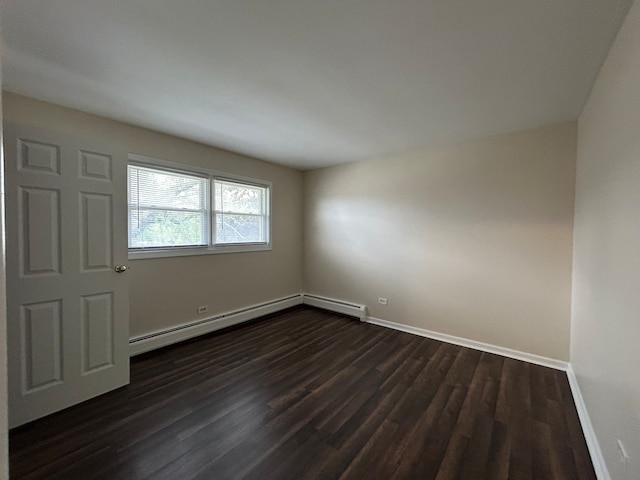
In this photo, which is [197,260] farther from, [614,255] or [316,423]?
[614,255]

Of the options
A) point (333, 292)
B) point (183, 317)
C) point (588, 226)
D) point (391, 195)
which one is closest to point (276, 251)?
point (333, 292)

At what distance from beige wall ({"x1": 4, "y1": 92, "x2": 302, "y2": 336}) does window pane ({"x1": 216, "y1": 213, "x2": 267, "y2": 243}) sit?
0.70 feet

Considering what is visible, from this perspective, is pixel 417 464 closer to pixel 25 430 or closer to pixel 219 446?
pixel 219 446

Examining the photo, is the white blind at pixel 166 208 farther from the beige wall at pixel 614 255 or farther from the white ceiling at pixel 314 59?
the beige wall at pixel 614 255

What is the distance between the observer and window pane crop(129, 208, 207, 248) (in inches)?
121

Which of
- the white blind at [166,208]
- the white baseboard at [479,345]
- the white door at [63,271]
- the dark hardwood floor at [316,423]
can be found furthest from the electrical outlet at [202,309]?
the white baseboard at [479,345]

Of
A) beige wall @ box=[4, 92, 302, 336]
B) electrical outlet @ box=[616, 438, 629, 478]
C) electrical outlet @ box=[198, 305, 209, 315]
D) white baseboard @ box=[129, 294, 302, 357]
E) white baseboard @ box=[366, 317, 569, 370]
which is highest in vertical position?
beige wall @ box=[4, 92, 302, 336]

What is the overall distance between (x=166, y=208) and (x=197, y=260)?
2.41ft

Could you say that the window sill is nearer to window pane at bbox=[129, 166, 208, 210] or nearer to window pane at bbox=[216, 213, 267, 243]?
window pane at bbox=[216, 213, 267, 243]

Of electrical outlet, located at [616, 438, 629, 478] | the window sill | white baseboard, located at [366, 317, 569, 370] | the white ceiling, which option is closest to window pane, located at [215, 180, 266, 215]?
the window sill

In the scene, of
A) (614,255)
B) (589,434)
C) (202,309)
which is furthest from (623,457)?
(202,309)

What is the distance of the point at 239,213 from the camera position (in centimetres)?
416

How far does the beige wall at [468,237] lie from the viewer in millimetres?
2881

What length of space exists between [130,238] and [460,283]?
12.5 feet
